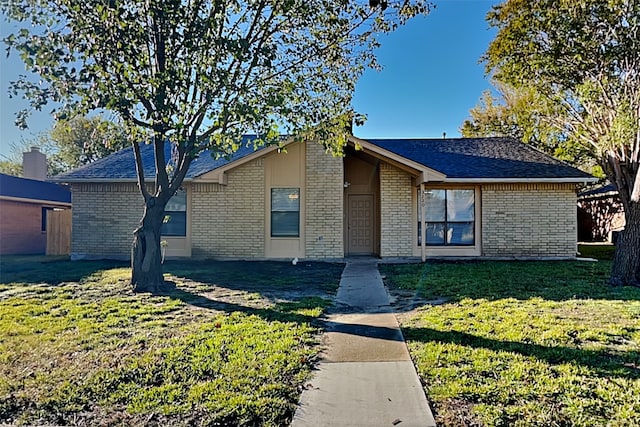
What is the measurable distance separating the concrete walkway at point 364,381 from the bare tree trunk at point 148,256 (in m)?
4.10

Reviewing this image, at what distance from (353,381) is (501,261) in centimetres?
1042

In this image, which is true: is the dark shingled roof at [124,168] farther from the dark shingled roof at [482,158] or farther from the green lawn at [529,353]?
the green lawn at [529,353]

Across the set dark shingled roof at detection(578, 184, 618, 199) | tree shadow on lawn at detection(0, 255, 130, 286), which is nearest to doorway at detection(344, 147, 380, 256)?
tree shadow on lawn at detection(0, 255, 130, 286)

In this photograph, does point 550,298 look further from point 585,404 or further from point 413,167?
point 413,167

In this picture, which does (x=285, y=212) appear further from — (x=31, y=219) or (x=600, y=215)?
(x=600, y=215)

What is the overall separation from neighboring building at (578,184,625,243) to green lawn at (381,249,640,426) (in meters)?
18.0

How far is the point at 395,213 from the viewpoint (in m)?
13.5

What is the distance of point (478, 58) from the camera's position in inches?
619

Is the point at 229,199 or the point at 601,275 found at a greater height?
the point at 229,199

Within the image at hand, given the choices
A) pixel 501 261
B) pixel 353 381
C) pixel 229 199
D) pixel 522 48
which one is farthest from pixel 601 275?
Answer: pixel 229 199

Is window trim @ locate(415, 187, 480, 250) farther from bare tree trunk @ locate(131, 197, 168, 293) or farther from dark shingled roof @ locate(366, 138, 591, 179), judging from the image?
bare tree trunk @ locate(131, 197, 168, 293)

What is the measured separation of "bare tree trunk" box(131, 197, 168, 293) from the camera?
27.0 feet

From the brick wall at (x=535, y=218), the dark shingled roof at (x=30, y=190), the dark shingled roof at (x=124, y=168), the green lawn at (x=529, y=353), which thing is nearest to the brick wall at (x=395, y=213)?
the brick wall at (x=535, y=218)

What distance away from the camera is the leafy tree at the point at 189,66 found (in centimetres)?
676
